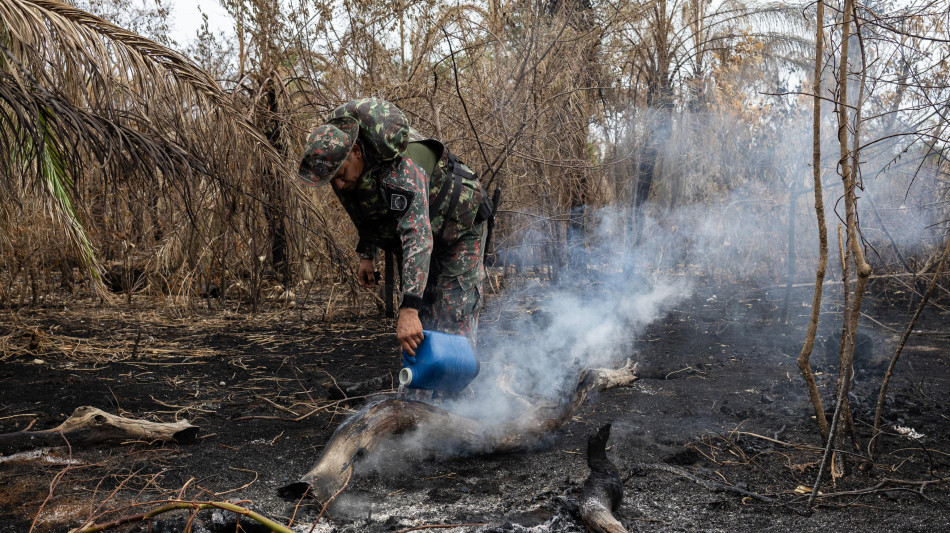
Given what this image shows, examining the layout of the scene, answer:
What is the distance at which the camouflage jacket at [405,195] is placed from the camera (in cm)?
293

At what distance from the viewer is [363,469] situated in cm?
293

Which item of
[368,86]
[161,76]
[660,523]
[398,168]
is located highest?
[368,86]

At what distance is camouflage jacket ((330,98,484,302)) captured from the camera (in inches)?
115

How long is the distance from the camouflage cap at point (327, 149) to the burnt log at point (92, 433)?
4.98 ft

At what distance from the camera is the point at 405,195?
117 inches

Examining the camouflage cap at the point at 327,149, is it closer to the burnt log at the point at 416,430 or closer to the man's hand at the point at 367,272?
the man's hand at the point at 367,272

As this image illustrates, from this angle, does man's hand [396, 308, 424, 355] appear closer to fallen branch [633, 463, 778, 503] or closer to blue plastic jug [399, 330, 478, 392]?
blue plastic jug [399, 330, 478, 392]

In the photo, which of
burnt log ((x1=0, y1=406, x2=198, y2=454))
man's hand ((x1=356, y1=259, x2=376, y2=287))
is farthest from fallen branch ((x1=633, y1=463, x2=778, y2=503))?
burnt log ((x1=0, y1=406, x2=198, y2=454))

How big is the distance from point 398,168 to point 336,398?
5.92ft

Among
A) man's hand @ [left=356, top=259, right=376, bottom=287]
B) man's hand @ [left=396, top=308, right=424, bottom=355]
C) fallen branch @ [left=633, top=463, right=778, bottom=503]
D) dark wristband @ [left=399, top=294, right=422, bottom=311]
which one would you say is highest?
man's hand @ [left=356, top=259, right=376, bottom=287]

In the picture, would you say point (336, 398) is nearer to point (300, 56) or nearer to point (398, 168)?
point (398, 168)

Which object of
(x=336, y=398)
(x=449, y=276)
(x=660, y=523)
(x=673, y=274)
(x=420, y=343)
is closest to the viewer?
(x=660, y=523)

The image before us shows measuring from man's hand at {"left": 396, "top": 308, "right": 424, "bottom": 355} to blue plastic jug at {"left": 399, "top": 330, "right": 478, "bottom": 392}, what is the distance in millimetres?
49

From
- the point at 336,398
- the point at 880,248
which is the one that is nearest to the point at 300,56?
the point at 336,398
